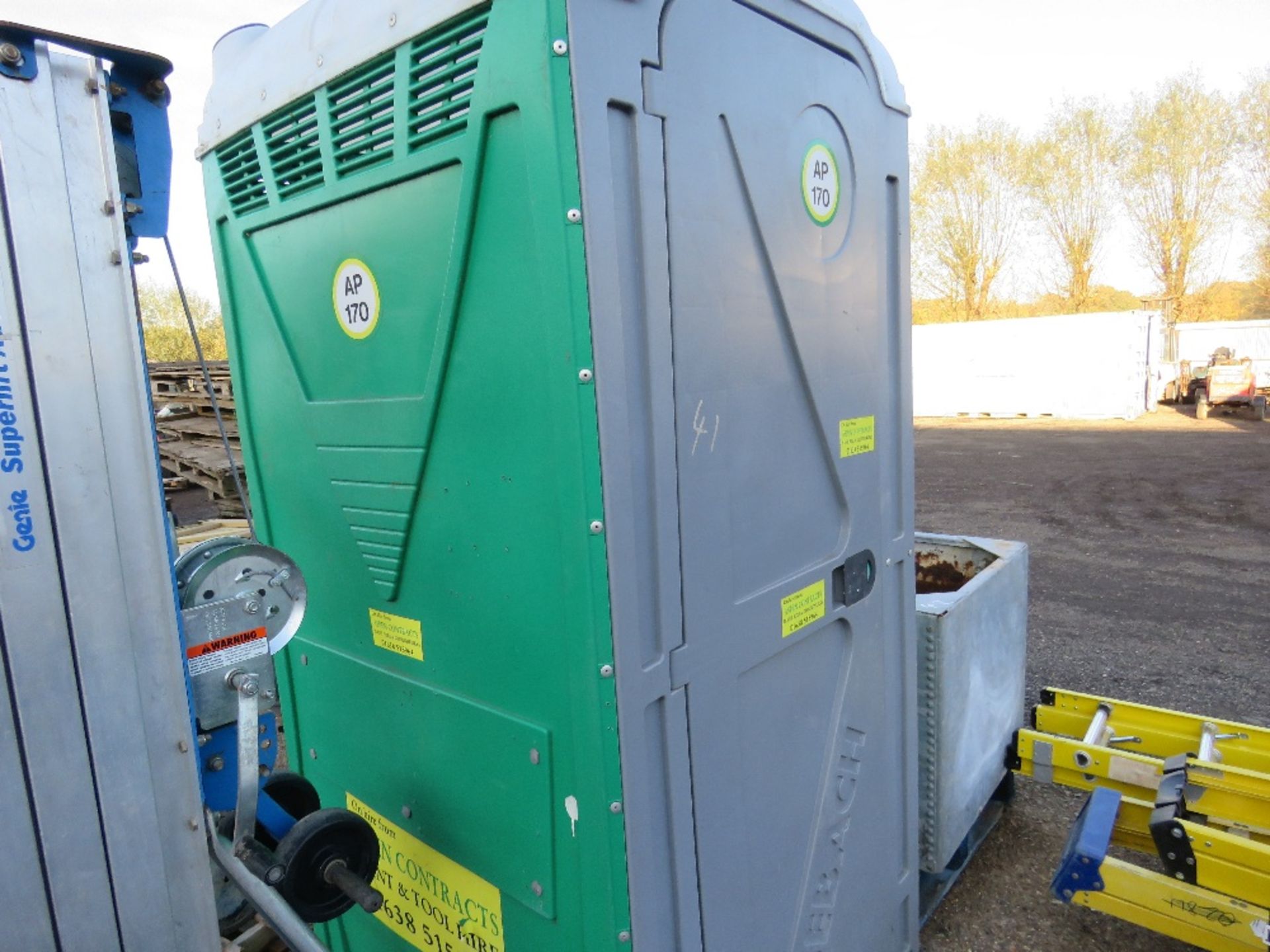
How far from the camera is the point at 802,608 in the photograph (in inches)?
66.6

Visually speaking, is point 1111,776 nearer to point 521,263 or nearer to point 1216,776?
point 1216,776

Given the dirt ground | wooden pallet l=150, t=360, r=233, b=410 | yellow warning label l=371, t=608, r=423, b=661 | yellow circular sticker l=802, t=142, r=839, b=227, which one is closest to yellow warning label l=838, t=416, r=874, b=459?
yellow circular sticker l=802, t=142, r=839, b=227

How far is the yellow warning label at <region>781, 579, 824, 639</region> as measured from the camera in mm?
1644

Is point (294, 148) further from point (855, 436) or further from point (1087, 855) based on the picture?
point (1087, 855)

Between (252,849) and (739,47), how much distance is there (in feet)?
5.53

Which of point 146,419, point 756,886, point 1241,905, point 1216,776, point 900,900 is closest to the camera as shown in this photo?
point 146,419

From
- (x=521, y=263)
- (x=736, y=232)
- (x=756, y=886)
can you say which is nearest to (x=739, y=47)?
(x=736, y=232)

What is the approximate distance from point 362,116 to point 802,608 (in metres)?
1.32

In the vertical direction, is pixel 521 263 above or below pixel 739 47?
below

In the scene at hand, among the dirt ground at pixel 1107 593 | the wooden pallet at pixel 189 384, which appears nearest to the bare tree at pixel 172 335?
the wooden pallet at pixel 189 384

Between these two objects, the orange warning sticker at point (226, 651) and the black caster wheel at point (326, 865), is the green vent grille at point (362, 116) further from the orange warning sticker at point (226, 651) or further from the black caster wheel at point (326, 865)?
the black caster wheel at point (326, 865)

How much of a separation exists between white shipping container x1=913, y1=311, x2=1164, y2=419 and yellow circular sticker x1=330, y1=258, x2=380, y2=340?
15.3m

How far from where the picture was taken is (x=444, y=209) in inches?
52.9

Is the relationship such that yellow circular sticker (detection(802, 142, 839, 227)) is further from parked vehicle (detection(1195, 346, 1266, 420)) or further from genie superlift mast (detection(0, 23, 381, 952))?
parked vehicle (detection(1195, 346, 1266, 420))
